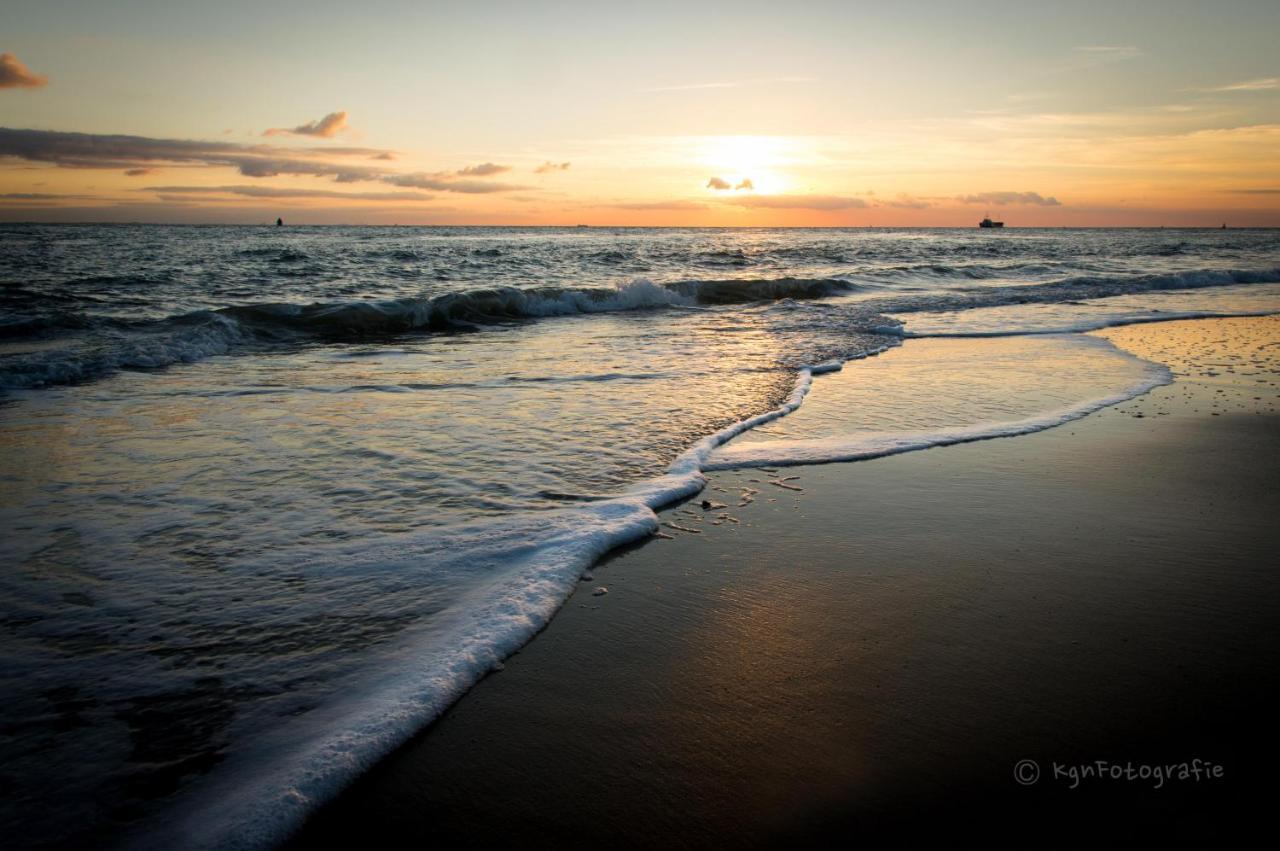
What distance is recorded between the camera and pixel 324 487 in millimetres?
4637

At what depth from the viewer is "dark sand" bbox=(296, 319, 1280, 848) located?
6.60 ft

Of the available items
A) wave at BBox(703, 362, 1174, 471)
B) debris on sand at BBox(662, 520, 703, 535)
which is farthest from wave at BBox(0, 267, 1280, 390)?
debris on sand at BBox(662, 520, 703, 535)

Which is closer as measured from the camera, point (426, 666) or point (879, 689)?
point (879, 689)

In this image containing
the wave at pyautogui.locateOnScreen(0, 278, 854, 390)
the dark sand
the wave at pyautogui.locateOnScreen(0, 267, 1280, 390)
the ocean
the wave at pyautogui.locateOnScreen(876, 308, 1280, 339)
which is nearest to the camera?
the dark sand

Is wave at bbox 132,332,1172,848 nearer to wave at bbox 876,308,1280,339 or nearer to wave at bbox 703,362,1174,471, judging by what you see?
wave at bbox 703,362,1174,471

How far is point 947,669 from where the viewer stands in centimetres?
269

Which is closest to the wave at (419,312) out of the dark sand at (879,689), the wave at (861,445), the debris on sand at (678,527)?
the wave at (861,445)

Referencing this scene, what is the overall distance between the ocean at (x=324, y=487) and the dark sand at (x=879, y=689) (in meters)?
0.31

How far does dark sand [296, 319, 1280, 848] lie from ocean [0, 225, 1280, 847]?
31cm

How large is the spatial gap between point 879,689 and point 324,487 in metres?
3.55

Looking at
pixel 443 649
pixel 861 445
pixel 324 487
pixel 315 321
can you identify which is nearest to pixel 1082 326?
pixel 861 445

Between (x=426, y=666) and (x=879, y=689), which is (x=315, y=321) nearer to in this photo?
(x=426, y=666)

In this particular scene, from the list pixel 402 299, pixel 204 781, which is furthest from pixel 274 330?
pixel 204 781

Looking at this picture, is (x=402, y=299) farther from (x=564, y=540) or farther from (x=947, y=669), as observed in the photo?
(x=947, y=669)
